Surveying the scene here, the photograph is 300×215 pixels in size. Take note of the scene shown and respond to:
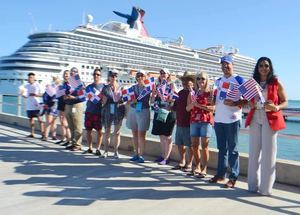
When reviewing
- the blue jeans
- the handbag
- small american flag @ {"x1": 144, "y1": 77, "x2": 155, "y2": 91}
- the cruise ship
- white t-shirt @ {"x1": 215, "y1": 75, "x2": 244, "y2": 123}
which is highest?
the cruise ship

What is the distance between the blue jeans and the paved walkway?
232 mm

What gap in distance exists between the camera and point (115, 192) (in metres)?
4.27

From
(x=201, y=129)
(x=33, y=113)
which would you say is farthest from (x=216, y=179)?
(x=33, y=113)

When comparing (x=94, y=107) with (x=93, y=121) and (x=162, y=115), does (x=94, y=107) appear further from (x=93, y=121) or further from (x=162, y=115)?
(x=162, y=115)

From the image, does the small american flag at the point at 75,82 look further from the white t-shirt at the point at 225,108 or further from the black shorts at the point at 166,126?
the white t-shirt at the point at 225,108

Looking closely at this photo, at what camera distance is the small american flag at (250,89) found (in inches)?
168

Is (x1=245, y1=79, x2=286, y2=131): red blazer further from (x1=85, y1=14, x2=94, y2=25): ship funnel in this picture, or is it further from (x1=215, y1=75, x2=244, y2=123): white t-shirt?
(x1=85, y1=14, x2=94, y2=25): ship funnel

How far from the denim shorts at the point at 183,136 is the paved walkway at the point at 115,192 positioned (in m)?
0.46

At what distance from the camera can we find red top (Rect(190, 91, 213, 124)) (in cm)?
513

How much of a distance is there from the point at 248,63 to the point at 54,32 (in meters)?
32.0

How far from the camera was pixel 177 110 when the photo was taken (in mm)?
5699

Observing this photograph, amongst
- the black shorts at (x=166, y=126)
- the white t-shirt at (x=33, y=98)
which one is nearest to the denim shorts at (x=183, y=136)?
the black shorts at (x=166, y=126)

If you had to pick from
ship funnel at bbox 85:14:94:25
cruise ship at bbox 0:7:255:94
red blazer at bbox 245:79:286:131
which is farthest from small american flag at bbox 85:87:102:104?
ship funnel at bbox 85:14:94:25

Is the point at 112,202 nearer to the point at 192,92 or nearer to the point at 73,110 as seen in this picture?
the point at 192,92
